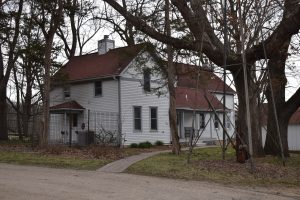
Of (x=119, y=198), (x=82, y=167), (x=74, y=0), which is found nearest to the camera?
(x=119, y=198)

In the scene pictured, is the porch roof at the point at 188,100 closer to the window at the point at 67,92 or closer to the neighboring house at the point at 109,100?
the neighboring house at the point at 109,100

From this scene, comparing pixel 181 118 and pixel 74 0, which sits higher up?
pixel 74 0

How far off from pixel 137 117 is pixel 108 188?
72.7 ft

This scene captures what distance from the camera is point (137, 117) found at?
114 ft

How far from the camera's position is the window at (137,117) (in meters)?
34.3

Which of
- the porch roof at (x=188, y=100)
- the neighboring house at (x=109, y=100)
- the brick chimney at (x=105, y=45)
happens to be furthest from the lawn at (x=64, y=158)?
the porch roof at (x=188, y=100)

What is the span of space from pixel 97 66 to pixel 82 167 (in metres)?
18.5

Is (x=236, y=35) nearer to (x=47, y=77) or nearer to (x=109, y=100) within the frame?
(x=47, y=77)

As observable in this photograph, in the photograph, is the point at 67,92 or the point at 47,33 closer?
the point at 47,33

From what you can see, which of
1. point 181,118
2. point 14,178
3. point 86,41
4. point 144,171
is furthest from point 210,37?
point 86,41

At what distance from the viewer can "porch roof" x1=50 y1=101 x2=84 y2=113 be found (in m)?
33.9

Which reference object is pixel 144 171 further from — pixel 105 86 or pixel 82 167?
pixel 105 86

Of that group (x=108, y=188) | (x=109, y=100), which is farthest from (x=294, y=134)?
(x=108, y=188)

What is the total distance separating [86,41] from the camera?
4981 cm
